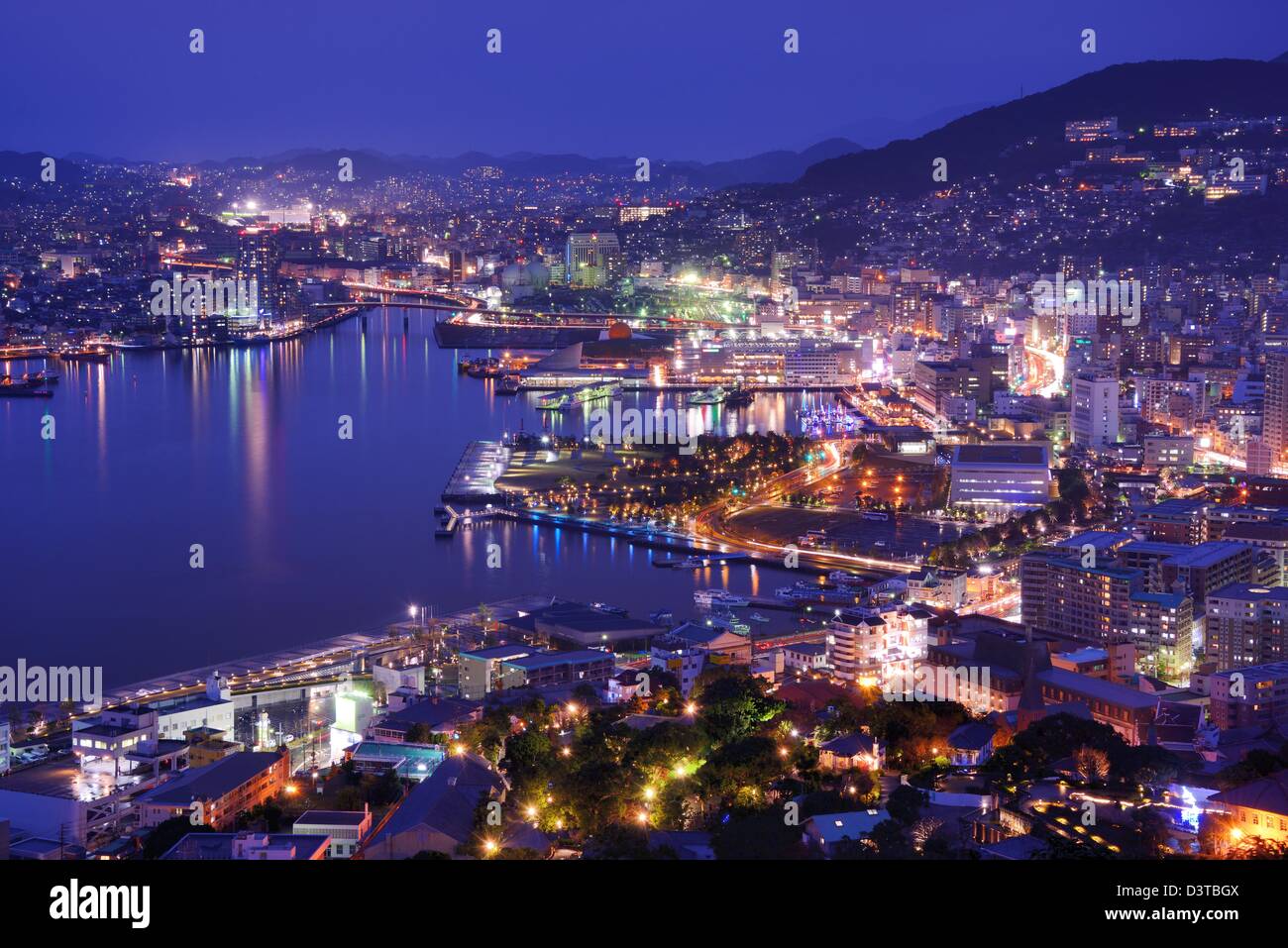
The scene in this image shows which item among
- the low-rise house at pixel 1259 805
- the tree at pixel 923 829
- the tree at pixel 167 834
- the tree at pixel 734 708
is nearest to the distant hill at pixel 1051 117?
the tree at pixel 734 708

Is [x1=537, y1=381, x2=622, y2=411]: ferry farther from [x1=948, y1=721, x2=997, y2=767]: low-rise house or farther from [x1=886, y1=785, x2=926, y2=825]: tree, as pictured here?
[x1=886, y1=785, x2=926, y2=825]: tree

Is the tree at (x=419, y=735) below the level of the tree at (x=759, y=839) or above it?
below

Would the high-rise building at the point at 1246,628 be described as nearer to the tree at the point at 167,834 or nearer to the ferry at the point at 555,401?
the tree at the point at 167,834

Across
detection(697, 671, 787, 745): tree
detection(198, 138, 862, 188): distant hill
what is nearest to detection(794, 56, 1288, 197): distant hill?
detection(198, 138, 862, 188): distant hill

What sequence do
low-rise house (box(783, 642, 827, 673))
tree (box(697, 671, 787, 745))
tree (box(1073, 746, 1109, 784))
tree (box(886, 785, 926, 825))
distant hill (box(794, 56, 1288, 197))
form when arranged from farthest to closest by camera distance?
1. distant hill (box(794, 56, 1288, 197))
2. low-rise house (box(783, 642, 827, 673))
3. tree (box(697, 671, 787, 745))
4. tree (box(1073, 746, 1109, 784))
5. tree (box(886, 785, 926, 825))

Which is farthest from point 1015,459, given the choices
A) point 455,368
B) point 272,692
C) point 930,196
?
point 930,196
